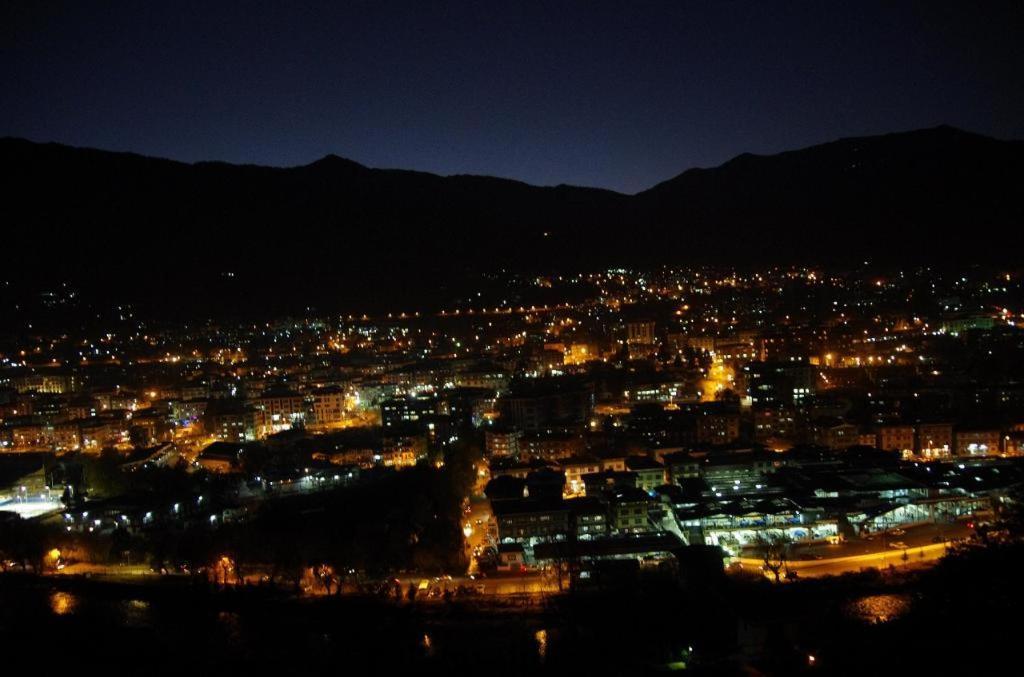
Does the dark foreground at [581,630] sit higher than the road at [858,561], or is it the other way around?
the road at [858,561]

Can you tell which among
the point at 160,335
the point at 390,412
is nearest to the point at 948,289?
the point at 390,412

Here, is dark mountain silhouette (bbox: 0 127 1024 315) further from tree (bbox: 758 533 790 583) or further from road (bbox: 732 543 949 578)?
tree (bbox: 758 533 790 583)

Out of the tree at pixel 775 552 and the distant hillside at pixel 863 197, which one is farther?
the distant hillside at pixel 863 197

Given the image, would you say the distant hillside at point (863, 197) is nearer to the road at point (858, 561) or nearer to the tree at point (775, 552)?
the road at point (858, 561)

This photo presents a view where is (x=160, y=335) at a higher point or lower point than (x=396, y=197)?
lower

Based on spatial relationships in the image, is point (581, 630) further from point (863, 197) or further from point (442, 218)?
point (863, 197)

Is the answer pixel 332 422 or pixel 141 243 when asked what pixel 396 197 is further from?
pixel 332 422

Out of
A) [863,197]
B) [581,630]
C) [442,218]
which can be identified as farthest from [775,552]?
[442,218]

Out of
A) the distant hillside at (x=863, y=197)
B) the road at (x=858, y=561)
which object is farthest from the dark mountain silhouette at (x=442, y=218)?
the road at (x=858, y=561)
